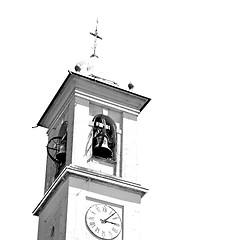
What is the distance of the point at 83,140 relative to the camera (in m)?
35.6

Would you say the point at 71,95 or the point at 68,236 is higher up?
the point at 71,95

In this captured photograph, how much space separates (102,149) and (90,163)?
864 mm

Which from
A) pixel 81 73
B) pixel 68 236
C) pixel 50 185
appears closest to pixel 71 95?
pixel 81 73

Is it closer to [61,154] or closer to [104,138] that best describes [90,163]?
[104,138]

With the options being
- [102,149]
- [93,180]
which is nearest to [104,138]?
[102,149]

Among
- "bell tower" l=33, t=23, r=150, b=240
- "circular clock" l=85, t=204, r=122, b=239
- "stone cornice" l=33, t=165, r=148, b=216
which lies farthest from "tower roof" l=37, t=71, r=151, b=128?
"circular clock" l=85, t=204, r=122, b=239

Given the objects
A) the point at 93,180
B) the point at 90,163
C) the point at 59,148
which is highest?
the point at 59,148

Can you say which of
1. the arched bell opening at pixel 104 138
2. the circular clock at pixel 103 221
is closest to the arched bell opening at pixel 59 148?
the arched bell opening at pixel 104 138

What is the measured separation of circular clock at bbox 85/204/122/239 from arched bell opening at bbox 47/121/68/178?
2948 mm

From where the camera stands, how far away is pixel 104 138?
35.9 metres

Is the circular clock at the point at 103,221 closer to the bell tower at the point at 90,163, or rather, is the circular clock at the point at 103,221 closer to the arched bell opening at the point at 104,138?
the bell tower at the point at 90,163

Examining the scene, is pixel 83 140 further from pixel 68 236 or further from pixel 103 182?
pixel 68 236

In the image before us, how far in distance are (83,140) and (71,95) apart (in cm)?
211

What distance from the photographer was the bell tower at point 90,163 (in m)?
33.9
